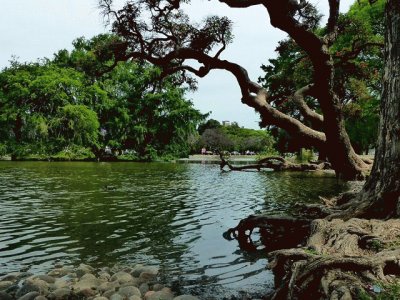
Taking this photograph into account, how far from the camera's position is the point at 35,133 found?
55750 millimetres

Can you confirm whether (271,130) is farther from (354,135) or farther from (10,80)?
(10,80)

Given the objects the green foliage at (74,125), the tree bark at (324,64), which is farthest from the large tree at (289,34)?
the green foliage at (74,125)

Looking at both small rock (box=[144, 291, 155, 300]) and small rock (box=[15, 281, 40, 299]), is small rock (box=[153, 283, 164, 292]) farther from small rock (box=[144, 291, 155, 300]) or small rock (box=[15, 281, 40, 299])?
small rock (box=[15, 281, 40, 299])

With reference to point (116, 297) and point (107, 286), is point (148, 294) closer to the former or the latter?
point (116, 297)

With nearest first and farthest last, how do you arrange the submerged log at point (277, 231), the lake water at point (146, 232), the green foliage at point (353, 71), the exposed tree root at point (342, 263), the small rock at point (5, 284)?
the exposed tree root at point (342, 263) → the small rock at point (5, 284) → the lake water at point (146, 232) → the submerged log at point (277, 231) → the green foliage at point (353, 71)

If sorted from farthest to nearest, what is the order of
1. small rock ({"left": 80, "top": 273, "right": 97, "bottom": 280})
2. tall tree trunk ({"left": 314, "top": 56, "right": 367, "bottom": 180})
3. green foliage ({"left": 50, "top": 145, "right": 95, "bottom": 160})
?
1. green foliage ({"left": 50, "top": 145, "right": 95, "bottom": 160})
2. tall tree trunk ({"left": 314, "top": 56, "right": 367, "bottom": 180})
3. small rock ({"left": 80, "top": 273, "right": 97, "bottom": 280})

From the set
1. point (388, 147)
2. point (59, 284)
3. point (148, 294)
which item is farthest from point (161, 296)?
point (388, 147)

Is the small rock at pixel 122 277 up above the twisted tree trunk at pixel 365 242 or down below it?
below

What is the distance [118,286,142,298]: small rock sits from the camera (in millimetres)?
5730

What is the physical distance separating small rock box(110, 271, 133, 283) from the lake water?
69 centimetres

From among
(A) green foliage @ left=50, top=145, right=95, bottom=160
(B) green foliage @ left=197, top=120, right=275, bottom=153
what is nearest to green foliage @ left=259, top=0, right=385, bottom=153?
(A) green foliage @ left=50, top=145, right=95, bottom=160

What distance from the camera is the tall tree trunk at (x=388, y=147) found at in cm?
647

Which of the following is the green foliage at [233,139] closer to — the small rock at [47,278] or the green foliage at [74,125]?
the green foliage at [74,125]

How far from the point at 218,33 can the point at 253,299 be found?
44.2 ft
